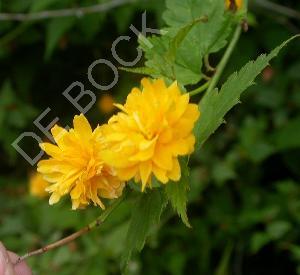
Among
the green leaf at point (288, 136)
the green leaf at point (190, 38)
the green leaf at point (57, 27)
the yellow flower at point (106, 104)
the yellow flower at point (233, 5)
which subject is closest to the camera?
the green leaf at point (190, 38)

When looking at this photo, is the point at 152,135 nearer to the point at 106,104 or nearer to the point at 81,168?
the point at 81,168

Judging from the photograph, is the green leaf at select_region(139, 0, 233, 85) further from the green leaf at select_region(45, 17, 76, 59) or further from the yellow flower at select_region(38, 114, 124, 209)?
the green leaf at select_region(45, 17, 76, 59)

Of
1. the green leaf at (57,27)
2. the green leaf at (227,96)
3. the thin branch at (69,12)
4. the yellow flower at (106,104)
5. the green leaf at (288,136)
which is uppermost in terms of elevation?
the green leaf at (227,96)

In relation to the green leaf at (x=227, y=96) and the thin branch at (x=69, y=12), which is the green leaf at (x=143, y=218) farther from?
the thin branch at (x=69, y=12)

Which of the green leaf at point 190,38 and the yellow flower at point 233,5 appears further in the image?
the yellow flower at point 233,5

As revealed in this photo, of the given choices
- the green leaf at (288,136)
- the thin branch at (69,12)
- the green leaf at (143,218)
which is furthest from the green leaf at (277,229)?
the green leaf at (143,218)

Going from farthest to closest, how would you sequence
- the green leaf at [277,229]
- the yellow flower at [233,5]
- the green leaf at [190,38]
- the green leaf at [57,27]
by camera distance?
the green leaf at [57,27], the green leaf at [277,229], the yellow flower at [233,5], the green leaf at [190,38]

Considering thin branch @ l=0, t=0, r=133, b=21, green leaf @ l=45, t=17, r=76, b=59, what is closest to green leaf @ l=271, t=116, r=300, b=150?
thin branch @ l=0, t=0, r=133, b=21

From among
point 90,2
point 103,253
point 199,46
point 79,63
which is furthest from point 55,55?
point 199,46
